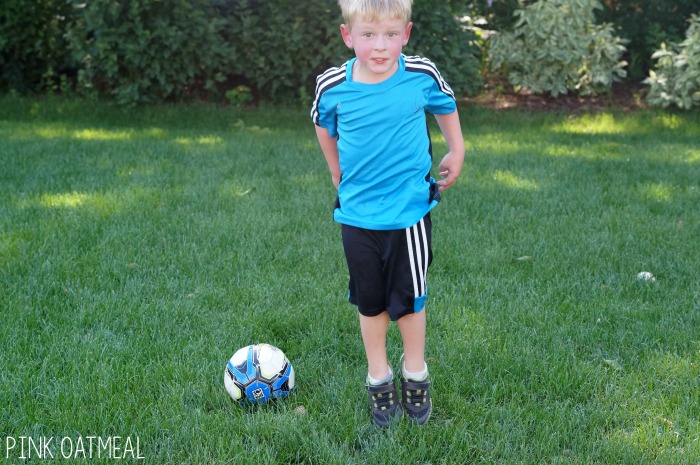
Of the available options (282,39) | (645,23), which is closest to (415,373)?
(282,39)

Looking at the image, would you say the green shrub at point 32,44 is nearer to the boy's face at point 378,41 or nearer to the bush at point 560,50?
the bush at point 560,50

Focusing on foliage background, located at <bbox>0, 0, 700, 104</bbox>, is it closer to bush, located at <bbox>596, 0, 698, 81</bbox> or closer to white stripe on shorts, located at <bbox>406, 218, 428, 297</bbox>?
bush, located at <bbox>596, 0, 698, 81</bbox>

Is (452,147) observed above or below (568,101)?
above

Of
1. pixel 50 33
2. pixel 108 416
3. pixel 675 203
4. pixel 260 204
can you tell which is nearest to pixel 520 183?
pixel 675 203

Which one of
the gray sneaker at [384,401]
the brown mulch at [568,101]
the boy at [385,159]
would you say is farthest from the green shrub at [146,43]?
the gray sneaker at [384,401]

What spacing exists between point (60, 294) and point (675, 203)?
414 cm

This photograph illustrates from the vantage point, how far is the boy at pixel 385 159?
2611mm

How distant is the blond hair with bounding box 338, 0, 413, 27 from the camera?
2.52 metres

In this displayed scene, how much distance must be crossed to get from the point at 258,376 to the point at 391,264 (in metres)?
0.69

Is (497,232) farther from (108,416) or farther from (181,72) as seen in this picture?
(181,72)

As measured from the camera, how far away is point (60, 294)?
397 cm

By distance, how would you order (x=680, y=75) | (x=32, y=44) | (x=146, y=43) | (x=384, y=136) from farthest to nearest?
(x=32, y=44) → (x=680, y=75) → (x=146, y=43) → (x=384, y=136)

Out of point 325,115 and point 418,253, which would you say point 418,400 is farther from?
point 325,115

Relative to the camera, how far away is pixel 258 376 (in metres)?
2.96
